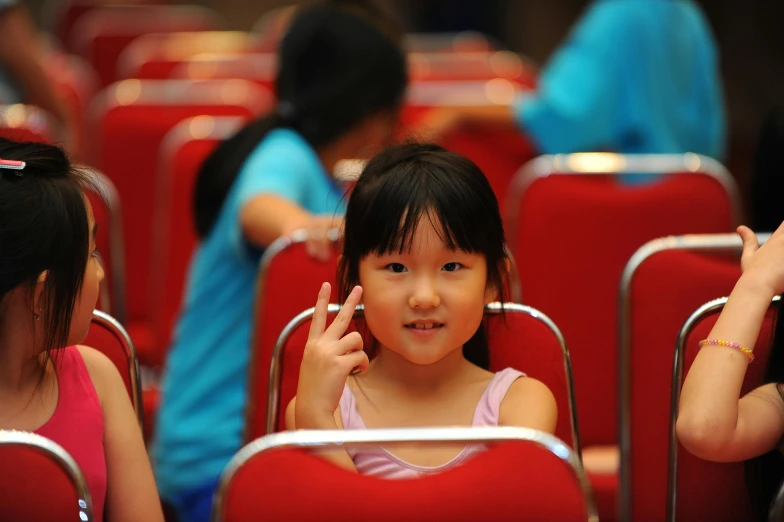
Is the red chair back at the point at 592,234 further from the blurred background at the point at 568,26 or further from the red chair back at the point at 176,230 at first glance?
the blurred background at the point at 568,26

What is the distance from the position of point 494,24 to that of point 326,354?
7644mm

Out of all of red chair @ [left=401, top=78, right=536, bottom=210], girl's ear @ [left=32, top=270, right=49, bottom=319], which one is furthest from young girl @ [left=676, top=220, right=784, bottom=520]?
red chair @ [left=401, top=78, right=536, bottom=210]

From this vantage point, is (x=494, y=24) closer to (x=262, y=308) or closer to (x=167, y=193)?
(x=167, y=193)

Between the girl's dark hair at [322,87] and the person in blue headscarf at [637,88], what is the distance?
62 cm

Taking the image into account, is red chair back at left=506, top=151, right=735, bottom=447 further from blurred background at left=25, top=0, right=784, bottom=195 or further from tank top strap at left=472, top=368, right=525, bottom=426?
blurred background at left=25, top=0, right=784, bottom=195

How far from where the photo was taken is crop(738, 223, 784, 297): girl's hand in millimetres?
1500

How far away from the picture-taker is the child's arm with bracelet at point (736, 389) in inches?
57.0

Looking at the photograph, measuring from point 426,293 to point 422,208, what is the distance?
0.38 ft

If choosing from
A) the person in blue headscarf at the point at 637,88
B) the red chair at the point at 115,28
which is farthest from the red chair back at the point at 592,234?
the red chair at the point at 115,28

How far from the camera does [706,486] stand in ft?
5.38

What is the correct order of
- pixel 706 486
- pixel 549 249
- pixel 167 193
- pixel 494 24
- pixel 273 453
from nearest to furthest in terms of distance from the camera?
pixel 273 453 < pixel 706 486 < pixel 549 249 < pixel 167 193 < pixel 494 24

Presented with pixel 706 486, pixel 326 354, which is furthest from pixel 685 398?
pixel 326 354

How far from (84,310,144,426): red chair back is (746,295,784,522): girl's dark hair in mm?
875

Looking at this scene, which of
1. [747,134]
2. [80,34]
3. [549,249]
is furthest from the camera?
[747,134]
